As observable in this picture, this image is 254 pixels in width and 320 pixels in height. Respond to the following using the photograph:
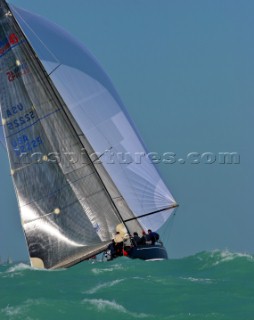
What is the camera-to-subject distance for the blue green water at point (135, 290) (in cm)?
2088

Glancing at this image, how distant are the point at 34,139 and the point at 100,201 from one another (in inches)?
122

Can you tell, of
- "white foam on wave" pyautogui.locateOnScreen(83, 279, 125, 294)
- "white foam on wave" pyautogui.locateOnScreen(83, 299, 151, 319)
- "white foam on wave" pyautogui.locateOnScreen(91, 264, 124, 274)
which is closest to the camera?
"white foam on wave" pyautogui.locateOnScreen(83, 299, 151, 319)

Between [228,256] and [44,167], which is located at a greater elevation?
[44,167]

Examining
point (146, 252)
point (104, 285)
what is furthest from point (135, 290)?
point (146, 252)

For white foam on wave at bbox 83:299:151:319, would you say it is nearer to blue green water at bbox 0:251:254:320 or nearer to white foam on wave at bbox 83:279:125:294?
blue green water at bbox 0:251:254:320

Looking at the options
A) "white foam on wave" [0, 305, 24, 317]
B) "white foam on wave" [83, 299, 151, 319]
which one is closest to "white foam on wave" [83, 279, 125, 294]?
"white foam on wave" [83, 299, 151, 319]

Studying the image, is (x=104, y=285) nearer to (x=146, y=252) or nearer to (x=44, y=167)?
(x=146, y=252)

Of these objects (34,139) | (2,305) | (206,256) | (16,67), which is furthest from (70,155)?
(2,305)

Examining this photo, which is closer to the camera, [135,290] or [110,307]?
[110,307]

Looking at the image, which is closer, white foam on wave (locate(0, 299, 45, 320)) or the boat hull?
white foam on wave (locate(0, 299, 45, 320))

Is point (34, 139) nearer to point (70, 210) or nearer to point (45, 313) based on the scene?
point (70, 210)

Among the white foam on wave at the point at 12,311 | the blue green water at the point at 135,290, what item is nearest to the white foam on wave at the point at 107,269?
the blue green water at the point at 135,290

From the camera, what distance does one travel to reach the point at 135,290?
23.9m

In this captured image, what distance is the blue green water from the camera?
20.9 metres
